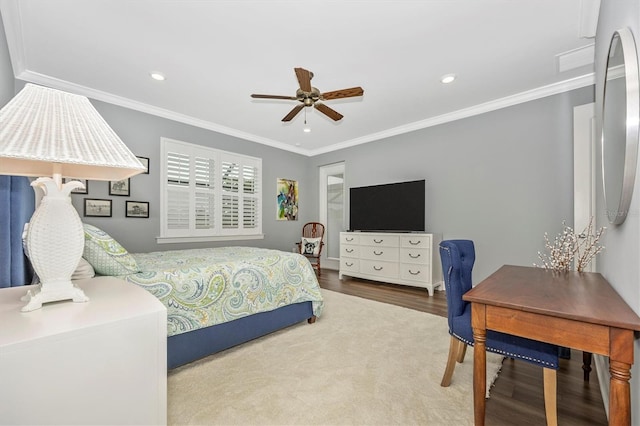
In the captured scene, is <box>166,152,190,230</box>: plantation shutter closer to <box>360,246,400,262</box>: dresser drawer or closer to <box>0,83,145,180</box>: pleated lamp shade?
<box>360,246,400,262</box>: dresser drawer

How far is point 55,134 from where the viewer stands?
98cm

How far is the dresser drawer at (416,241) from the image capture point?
395 cm

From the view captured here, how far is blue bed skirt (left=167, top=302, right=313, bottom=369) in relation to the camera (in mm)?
1892

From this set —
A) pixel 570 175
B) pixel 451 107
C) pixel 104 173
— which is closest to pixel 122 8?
pixel 104 173

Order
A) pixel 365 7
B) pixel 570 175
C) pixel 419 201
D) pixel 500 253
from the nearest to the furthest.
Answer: pixel 365 7 < pixel 570 175 < pixel 500 253 < pixel 419 201

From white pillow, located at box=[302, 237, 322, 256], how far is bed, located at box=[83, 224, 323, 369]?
2.45 m

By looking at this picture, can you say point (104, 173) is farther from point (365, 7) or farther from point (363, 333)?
point (363, 333)

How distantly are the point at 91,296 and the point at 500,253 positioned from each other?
4.16 meters

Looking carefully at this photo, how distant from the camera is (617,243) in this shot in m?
1.41

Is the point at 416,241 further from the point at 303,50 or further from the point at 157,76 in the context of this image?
the point at 157,76

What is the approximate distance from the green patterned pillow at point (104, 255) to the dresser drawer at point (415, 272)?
136 inches

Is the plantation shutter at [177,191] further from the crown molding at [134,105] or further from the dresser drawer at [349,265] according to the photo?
the dresser drawer at [349,265]

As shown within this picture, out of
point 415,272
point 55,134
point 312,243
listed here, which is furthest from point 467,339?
point 312,243

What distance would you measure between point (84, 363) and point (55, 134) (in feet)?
2.56
